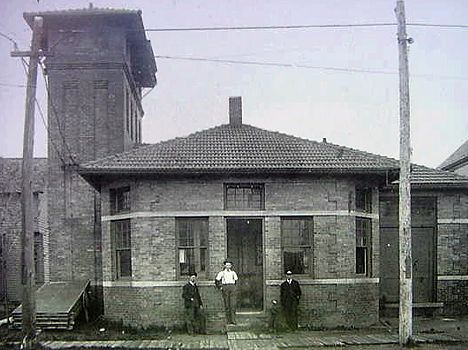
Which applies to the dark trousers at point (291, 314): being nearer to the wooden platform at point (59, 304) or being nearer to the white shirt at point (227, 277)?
the white shirt at point (227, 277)

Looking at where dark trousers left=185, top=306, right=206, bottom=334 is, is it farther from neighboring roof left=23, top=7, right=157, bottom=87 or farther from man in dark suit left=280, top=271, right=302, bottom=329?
neighboring roof left=23, top=7, right=157, bottom=87

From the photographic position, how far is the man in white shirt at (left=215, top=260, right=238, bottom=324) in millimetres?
18359

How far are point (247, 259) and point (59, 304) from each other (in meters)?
6.01

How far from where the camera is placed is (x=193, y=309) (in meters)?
18.2

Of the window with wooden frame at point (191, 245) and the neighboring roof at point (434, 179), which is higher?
the neighboring roof at point (434, 179)

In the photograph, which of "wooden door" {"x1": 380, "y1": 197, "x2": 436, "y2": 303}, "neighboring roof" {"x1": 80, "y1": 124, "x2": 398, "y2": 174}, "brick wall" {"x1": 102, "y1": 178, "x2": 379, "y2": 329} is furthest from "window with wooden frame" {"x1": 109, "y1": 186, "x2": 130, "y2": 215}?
"wooden door" {"x1": 380, "y1": 197, "x2": 436, "y2": 303}

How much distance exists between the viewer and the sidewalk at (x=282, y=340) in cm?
1576

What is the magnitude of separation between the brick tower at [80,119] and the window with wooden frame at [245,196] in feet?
19.2

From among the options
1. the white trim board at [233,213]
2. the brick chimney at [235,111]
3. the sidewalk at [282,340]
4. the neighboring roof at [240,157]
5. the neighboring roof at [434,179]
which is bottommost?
the sidewalk at [282,340]

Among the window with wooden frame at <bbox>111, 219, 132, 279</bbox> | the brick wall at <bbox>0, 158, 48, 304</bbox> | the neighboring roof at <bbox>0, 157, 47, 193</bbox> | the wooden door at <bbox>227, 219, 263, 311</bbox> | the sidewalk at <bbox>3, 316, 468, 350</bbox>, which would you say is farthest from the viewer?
the brick wall at <bbox>0, 158, 48, 304</bbox>

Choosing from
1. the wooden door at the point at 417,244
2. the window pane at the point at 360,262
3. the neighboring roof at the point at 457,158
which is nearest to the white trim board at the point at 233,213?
the window pane at the point at 360,262

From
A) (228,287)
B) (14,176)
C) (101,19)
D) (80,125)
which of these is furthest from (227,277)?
(14,176)

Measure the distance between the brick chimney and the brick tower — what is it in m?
4.06

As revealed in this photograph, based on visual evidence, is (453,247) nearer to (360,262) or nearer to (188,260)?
(360,262)
